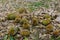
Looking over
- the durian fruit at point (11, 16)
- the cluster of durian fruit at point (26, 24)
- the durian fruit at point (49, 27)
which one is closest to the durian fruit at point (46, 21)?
the cluster of durian fruit at point (26, 24)

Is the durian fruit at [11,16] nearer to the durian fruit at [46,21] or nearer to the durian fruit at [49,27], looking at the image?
the durian fruit at [46,21]

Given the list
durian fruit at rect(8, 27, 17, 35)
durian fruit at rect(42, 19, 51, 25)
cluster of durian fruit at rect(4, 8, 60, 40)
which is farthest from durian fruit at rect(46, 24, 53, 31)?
durian fruit at rect(8, 27, 17, 35)

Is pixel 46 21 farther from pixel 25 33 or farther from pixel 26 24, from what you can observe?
pixel 25 33

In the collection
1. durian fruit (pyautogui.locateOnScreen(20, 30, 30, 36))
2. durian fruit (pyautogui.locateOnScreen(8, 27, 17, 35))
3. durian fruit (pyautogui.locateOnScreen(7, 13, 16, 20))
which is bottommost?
durian fruit (pyautogui.locateOnScreen(20, 30, 30, 36))

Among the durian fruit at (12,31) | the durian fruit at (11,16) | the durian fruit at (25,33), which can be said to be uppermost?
the durian fruit at (11,16)

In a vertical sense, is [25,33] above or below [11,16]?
below

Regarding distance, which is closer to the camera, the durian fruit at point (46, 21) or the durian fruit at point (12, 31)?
the durian fruit at point (12, 31)

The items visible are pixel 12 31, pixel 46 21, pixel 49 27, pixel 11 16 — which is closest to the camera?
pixel 12 31

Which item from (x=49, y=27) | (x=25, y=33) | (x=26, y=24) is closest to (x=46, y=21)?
(x=49, y=27)

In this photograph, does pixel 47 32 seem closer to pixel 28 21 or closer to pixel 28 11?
pixel 28 21

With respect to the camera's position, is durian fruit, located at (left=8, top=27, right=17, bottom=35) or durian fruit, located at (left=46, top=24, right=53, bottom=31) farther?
durian fruit, located at (left=46, top=24, right=53, bottom=31)

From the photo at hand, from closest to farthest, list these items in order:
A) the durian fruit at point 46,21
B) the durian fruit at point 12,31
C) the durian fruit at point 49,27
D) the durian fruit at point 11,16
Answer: the durian fruit at point 12,31 → the durian fruit at point 49,27 → the durian fruit at point 46,21 → the durian fruit at point 11,16

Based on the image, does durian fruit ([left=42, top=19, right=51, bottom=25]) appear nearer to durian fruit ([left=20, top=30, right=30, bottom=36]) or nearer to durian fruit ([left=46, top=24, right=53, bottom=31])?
durian fruit ([left=46, top=24, right=53, bottom=31])
